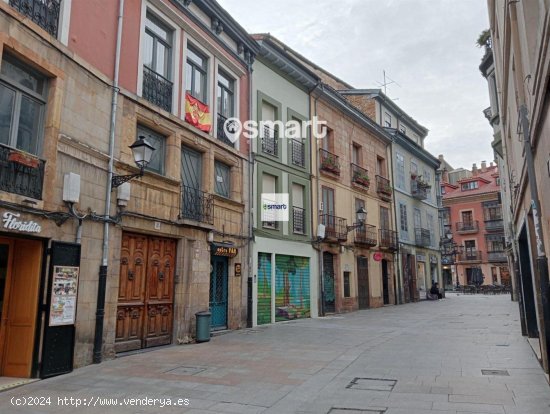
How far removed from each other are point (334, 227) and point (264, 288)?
586 cm

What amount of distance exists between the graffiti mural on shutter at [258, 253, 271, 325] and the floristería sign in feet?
28.9

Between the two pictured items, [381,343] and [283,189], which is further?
[283,189]

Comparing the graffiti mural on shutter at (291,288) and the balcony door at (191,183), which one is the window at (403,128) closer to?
the graffiti mural on shutter at (291,288)

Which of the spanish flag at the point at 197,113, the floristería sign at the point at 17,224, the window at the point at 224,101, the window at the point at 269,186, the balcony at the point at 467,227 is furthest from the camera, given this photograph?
the balcony at the point at 467,227

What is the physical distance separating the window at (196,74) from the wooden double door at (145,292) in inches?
180

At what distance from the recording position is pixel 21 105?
766 centimetres

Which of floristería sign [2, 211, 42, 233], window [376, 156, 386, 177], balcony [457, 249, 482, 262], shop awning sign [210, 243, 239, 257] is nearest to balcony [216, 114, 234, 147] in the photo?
shop awning sign [210, 243, 239, 257]

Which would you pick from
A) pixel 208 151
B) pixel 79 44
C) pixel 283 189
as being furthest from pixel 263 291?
pixel 79 44

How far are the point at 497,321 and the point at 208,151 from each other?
11.7 m

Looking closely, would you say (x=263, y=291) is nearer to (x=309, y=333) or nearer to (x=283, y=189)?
(x=309, y=333)

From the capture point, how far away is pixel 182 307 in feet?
37.0

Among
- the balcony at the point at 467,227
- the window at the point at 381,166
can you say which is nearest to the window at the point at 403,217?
the window at the point at 381,166

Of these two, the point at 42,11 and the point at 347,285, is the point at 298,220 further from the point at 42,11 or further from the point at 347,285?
the point at 42,11

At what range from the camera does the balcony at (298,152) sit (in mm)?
18150
